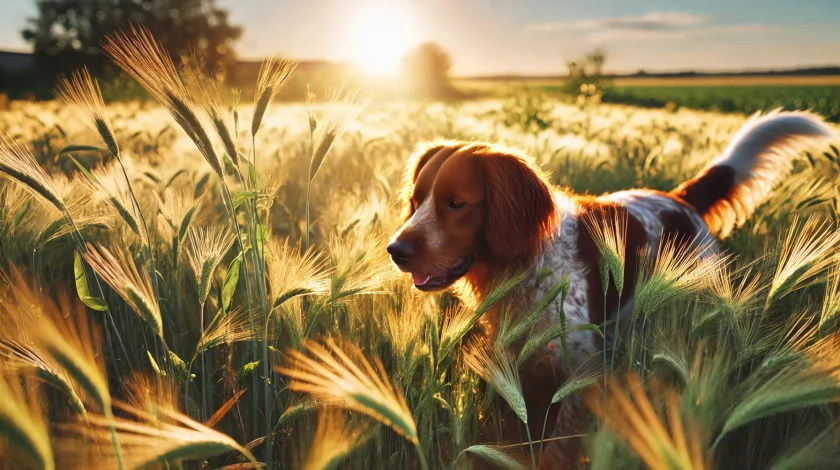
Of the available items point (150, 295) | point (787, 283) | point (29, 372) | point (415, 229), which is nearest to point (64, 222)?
point (150, 295)

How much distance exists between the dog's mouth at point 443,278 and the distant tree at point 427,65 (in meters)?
65.6

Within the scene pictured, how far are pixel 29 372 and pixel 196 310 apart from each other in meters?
1.53

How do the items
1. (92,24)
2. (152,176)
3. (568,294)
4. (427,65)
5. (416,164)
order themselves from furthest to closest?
(427,65) → (92,24) → (152,176) → (416,164) → (568,294)

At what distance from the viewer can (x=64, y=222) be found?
2117mm

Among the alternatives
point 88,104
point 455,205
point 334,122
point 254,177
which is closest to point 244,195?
point 254,177

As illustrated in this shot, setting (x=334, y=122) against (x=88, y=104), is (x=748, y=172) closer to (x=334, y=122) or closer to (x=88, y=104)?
(x=334, y=122)

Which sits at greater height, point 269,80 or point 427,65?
point 427,65

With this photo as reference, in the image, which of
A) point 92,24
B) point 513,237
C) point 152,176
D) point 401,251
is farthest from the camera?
point 92,24

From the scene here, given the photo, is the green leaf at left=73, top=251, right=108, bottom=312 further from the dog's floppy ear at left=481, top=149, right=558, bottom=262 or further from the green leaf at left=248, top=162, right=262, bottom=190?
the dog's floppy ear at left=481, top=149, right=558, bottom=262

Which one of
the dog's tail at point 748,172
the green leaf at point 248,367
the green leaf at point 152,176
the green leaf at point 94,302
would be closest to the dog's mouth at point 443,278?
the green leaf at point 248,367

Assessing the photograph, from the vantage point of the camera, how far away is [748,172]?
12.2 feet

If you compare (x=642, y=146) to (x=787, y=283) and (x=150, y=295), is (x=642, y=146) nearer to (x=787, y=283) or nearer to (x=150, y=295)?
(x=787, y=283)

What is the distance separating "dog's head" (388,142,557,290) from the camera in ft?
8.07

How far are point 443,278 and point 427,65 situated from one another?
68088 millimetres
